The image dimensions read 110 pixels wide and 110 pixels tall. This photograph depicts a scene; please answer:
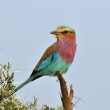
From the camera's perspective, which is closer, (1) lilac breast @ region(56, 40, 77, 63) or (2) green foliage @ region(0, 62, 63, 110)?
(2) green foliage @ region(0, 62, 63, 110)

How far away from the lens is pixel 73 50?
3.95m

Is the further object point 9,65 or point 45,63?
point 45,63

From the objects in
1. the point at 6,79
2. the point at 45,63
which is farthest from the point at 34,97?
the point at 45,63

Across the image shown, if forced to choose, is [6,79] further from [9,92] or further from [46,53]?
[46,53]

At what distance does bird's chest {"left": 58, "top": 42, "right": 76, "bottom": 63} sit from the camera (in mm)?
3945

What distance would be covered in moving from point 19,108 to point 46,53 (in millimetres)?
1610

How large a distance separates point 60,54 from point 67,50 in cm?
11

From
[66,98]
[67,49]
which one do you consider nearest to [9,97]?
[66,98]

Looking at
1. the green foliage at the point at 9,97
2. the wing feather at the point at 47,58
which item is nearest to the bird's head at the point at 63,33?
the wing feather at the point at 47,58

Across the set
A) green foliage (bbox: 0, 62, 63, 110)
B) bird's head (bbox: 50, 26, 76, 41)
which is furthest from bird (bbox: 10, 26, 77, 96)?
green foliage (bbox: 0, 62, 63, 110)

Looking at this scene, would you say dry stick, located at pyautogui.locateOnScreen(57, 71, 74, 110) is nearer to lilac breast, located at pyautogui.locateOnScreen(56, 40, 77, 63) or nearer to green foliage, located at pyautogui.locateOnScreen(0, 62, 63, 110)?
green foliage, located at pyautogui.locateOnScreen(0, 62, 63, 110)

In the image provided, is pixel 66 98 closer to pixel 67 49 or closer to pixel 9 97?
pixel 9 97

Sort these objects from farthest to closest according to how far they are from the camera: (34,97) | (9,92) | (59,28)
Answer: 1. (59,28)
2. (34,97)
3. (9,92)

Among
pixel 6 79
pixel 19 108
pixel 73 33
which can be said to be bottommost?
pixel 19 108
